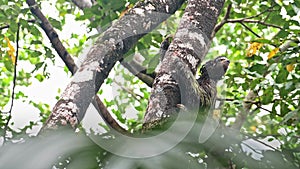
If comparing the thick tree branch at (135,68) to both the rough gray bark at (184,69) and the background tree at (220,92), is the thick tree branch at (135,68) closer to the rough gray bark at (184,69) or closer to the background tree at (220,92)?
the background tree at (220,92)

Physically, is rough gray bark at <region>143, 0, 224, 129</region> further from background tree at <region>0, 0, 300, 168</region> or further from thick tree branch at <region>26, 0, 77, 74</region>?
thick tree branch at <region>26, 0, 77, 74</region>

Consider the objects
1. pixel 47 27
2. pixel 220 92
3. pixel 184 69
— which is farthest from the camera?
pixel 220 92

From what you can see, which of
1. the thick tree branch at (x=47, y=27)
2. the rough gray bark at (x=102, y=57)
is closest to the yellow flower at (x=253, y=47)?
the rough gray bark at (x=102, y=57)

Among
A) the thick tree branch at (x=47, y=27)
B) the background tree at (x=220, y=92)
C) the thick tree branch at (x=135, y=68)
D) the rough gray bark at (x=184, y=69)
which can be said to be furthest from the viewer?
the thick tree branch at (x=135, y=68)

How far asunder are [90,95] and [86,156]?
58 centimetres

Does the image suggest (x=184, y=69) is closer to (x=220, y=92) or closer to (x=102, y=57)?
(x=102, y=57)

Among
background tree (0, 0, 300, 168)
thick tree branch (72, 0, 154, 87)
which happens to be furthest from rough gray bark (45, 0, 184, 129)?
thick tree branch (72, 0, 154, 87)

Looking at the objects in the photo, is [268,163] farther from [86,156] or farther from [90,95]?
[90,95]

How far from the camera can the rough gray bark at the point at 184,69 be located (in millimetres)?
825

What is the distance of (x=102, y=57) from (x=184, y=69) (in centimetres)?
22

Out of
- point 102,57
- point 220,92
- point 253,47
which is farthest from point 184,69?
point 220,92

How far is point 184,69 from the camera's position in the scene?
0.91m

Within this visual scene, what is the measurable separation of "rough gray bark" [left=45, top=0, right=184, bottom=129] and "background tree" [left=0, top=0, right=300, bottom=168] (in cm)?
2

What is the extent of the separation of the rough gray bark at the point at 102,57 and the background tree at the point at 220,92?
2 centimetres
